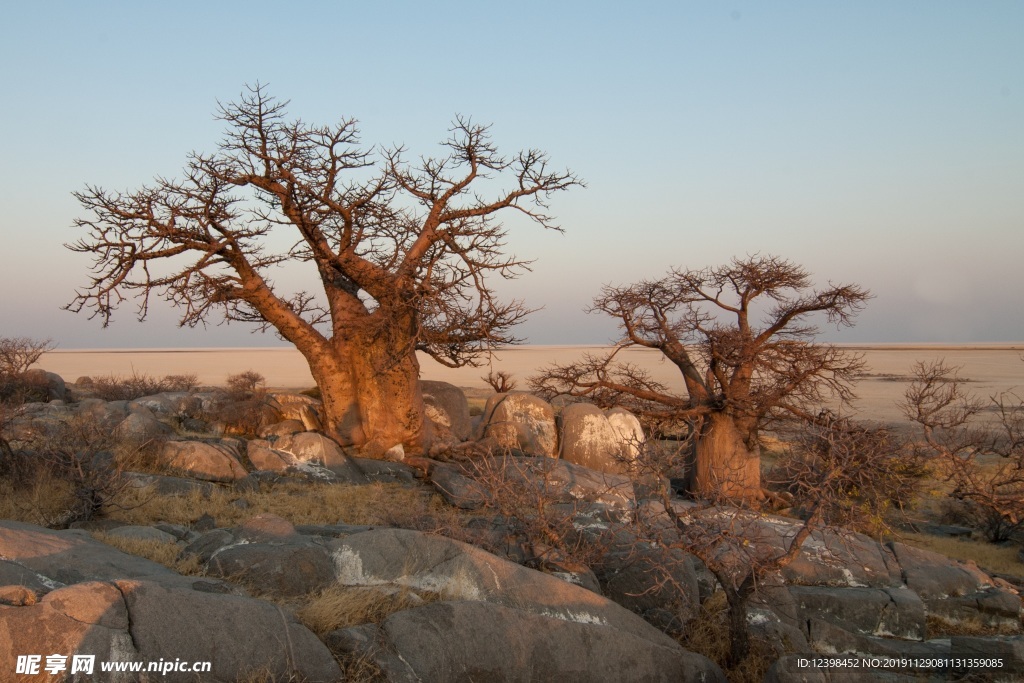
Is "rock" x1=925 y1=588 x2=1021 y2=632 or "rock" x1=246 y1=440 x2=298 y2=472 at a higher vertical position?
"rock" x1=246 y1=440 x2=298 y2=472

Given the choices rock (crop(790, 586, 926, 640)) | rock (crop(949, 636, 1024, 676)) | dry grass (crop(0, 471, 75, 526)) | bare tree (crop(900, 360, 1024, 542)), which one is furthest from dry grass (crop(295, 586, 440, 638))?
bare tree (crop(900, 360, 1024, 542))

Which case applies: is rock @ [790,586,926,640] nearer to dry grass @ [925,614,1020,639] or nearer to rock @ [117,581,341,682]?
dry grass @ [925,614,1020,639]

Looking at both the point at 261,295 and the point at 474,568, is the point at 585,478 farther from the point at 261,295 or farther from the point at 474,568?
the point at 261,295

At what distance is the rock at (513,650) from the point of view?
5.41 meters

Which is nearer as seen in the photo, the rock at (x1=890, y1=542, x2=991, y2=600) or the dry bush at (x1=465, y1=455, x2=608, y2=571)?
the dry bush at (x1=465, y1=455, x2=608, y2=571)

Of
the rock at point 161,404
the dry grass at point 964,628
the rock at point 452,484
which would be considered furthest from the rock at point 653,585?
the rock at point 161,404

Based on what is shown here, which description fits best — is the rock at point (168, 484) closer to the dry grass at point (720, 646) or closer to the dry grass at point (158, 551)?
the dry grass at point (158, 551)

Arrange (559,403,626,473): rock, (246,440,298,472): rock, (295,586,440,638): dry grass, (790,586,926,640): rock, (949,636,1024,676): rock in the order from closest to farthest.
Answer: (295,586,440,638): dry grass, (949,636,1024,676): rock, (790,586,926,640): rock, (246,440,298,472): rock, (559,403,626,473): rock

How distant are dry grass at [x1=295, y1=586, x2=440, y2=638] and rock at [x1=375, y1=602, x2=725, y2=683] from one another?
0.28 metres

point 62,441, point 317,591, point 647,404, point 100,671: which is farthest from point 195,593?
point 647,404

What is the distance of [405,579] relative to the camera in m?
6.38

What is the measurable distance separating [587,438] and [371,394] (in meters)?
3.89

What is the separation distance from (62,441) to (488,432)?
7052 millimetres

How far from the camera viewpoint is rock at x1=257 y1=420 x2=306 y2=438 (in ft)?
47.5
